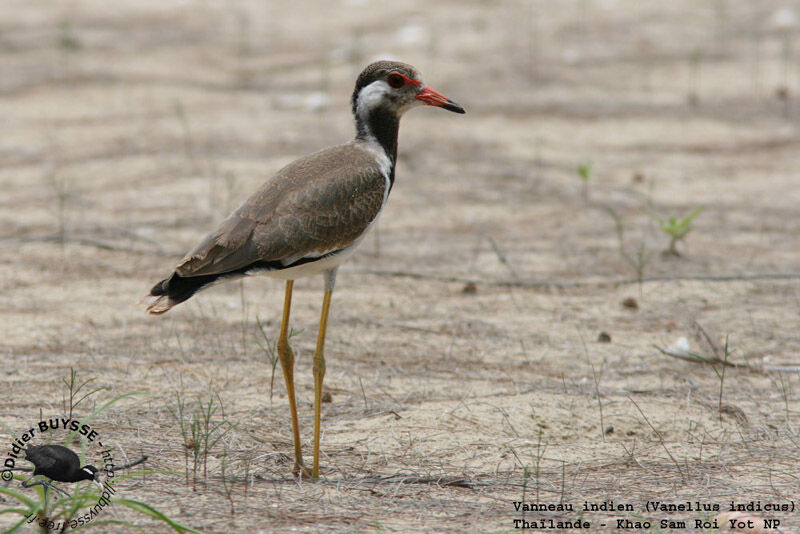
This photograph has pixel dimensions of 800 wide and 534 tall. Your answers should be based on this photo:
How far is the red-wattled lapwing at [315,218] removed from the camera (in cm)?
387

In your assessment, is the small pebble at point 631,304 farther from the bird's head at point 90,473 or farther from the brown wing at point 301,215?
the bird's head at point 90,473

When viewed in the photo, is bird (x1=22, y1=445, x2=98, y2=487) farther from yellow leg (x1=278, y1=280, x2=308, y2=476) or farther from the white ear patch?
the white ear patch

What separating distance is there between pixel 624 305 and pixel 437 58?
5619mm

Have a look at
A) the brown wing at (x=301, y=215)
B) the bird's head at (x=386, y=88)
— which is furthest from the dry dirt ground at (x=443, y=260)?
the bird's head at (x=386, y=88)

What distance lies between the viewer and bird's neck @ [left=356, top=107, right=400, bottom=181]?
4418 mm

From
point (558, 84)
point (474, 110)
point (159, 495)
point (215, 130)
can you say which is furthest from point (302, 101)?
point (159, 495)

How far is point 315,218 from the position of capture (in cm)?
402

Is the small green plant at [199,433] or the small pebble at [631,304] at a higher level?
the small pebble at [631,304]

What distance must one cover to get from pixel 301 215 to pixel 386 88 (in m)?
0.80

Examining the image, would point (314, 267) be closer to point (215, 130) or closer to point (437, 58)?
point (215, 130)

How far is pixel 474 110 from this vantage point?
31.6ft

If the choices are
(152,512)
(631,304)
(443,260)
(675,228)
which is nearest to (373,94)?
(152,512)

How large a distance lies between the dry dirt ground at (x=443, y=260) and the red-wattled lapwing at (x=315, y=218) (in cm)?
64

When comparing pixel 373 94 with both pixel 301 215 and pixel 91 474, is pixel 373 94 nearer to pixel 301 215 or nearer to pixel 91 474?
pixel 301 215
